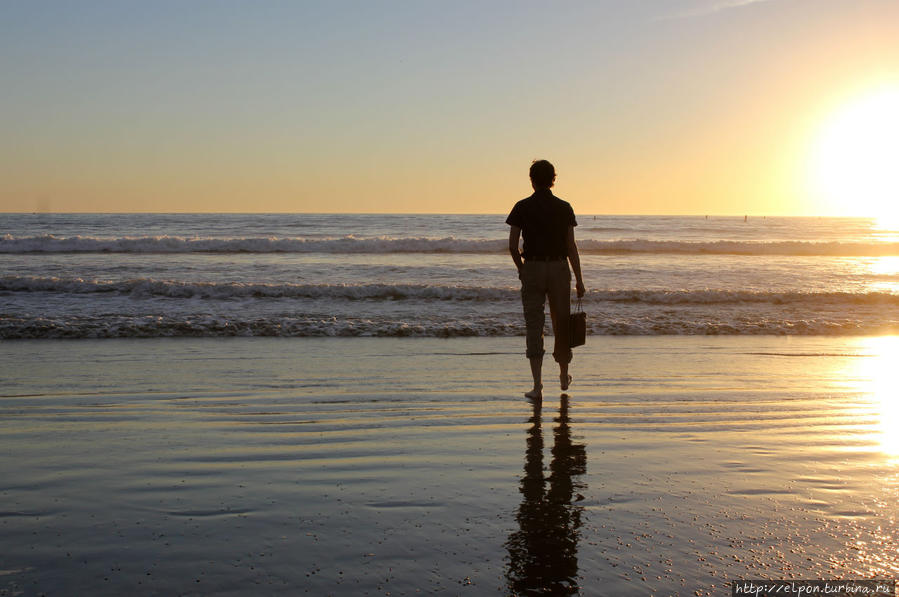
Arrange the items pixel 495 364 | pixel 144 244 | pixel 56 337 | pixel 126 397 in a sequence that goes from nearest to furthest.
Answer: pixel 126 397 → pixel 495 364 → pixel 56 337 → pixel 144 244

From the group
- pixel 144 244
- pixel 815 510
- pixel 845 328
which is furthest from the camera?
pixel 144 244

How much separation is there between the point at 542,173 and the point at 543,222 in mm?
400

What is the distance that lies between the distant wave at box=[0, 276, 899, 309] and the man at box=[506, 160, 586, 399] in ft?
27.8

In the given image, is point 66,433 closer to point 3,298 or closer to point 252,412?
point 252,412

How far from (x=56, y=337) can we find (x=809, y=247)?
3053cm

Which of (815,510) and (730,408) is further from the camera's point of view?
Result: (730,408)

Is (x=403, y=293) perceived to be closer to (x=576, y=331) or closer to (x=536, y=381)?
(x=576, y=331)

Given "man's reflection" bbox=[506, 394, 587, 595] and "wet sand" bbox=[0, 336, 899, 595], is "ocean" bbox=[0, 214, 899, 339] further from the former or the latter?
"man's reflection" bbox=[506, 394, 587, 595]

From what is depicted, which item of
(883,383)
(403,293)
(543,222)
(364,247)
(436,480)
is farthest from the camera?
(364,247)

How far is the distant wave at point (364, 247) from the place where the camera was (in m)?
29.2

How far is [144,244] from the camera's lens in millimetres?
29906

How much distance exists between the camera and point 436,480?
3881 mm

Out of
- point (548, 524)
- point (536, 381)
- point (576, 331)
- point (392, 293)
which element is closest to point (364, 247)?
point (392, 293)

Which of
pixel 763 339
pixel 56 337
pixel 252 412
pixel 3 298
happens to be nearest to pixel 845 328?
pixel 763 339
